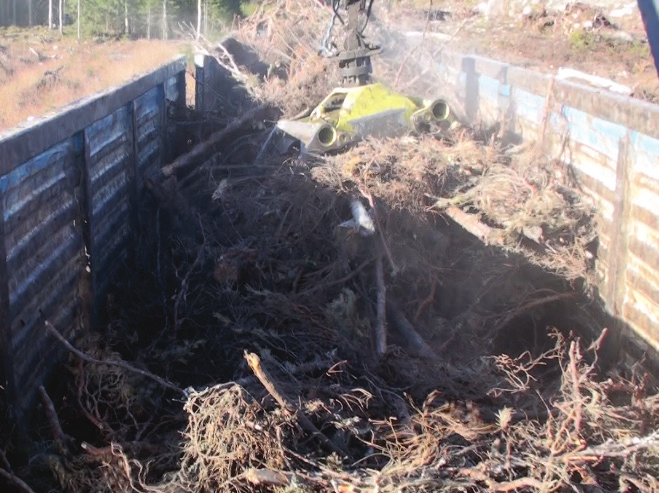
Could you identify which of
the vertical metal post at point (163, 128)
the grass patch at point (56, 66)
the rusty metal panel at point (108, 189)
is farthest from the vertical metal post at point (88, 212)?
the grass patch at point (56, 66)

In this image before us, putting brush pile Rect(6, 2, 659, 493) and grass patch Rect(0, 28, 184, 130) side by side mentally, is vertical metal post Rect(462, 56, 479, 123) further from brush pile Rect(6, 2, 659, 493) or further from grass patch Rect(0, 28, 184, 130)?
grass patch Rect(0, 28, 184, 130)

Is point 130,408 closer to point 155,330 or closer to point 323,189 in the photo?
point 155,330

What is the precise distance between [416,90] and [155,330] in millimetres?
5108

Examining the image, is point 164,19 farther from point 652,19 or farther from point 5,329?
point 5,329

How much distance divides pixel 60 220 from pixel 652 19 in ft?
10.5

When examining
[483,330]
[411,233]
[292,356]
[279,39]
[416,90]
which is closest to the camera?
[292,356]

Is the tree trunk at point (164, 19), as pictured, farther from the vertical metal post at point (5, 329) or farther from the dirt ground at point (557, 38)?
the vertical metal post at point (5, 329)

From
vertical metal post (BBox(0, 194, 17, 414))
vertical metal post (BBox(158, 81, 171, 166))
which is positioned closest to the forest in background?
vertical metal post (BBox(158, 81, 171, 166))

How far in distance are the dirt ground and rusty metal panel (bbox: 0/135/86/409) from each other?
5951 mm

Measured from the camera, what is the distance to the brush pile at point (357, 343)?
276 cm

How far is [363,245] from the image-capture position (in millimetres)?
4848

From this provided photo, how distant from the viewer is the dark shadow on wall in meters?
3.54

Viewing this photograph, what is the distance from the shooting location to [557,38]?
1146 centimetres

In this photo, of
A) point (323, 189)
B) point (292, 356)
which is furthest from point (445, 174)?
point (292, 356)
